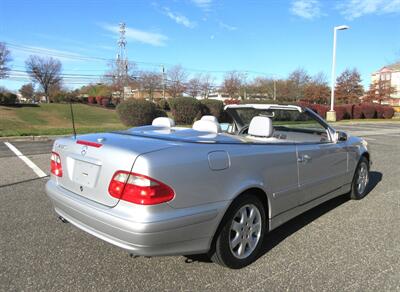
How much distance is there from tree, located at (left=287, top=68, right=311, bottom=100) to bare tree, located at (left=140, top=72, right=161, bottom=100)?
89.3 ft

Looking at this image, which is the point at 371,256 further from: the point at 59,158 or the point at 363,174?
the point at 59,158

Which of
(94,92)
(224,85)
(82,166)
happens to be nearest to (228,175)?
(82,166)

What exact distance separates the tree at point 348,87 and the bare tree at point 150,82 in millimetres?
34303

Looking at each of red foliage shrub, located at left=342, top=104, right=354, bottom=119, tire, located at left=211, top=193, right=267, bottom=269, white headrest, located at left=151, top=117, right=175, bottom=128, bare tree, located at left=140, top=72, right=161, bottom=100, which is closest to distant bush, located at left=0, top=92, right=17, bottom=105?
bare tree, located at left=140, top=72, right=161, bottom=100

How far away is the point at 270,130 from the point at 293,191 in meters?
0.68

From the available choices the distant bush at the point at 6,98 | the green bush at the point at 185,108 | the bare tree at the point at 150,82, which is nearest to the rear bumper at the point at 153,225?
the green bush at the point at 185,108

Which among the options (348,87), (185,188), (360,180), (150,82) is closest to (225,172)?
(185,188)

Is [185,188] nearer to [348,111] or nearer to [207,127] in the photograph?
[207,127]

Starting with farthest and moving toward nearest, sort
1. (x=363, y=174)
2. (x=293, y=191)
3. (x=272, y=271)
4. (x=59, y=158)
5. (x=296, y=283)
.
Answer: (x=363, y=174)
(x=293, y=191)
(x=59, y=158)
(x=272, y=271)
(x=296, y=283)

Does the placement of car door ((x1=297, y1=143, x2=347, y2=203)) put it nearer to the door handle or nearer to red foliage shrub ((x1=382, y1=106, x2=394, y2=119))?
the door handle

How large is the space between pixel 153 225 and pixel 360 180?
409 centimetres

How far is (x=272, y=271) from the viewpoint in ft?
10.6

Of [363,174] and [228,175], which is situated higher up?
[228,175]

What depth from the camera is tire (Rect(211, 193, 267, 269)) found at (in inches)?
123
